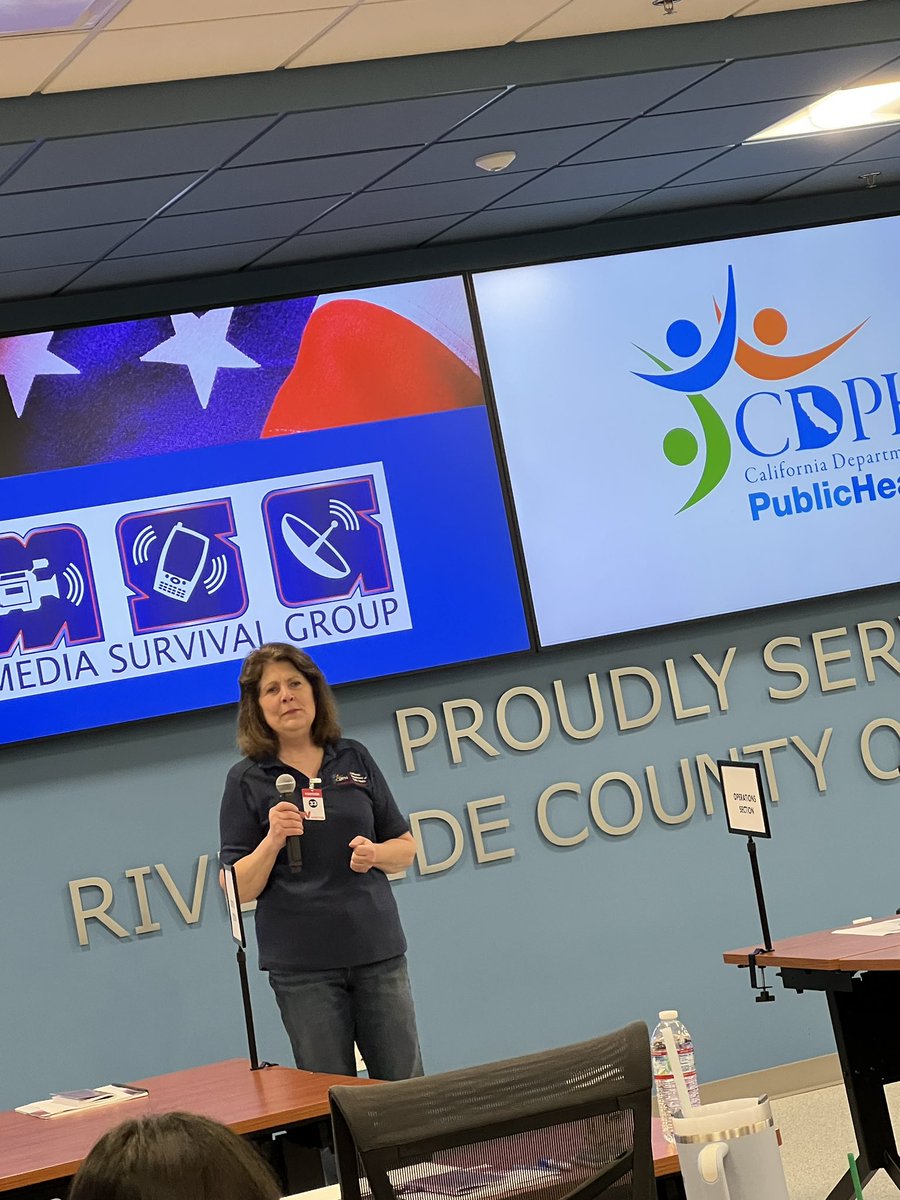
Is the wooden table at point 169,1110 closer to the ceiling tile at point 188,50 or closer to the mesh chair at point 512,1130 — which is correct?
the mesh chair at point 512,1130

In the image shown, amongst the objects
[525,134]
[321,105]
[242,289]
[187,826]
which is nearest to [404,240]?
[242,289]

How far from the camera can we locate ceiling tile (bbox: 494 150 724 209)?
5672 millimetres

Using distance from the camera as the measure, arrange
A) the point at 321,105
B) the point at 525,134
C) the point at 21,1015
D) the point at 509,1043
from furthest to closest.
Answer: the point at 509,1043 < the point at 21,1015 < the point at 525,134 < the point at 321,105

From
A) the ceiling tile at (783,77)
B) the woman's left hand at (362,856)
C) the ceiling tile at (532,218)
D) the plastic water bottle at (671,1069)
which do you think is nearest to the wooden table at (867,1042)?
the plastic water bottle at (671,1069)

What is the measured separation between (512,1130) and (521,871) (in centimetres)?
385

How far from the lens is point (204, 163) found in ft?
15.8

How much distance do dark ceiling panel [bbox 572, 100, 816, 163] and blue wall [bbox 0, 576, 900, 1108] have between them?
70.0 inches

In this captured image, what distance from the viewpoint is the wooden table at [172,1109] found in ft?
10.7

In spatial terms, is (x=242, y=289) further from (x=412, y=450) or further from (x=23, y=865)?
(x=23, y=865)

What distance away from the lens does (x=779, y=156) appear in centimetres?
594

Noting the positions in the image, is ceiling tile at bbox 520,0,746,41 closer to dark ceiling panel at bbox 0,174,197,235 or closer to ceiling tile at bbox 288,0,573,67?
ceiling tile at bbox 288,0,573,67

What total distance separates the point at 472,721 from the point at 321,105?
2400 mm

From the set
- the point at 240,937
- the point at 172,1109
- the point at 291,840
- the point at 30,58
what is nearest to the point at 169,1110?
the point at 172,1109

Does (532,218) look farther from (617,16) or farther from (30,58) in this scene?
(30,58)
